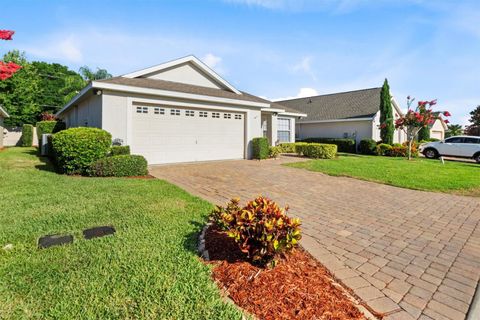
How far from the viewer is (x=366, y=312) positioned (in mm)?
2338

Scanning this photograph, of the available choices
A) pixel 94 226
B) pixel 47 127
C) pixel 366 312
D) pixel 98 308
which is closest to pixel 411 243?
pixel 366 312

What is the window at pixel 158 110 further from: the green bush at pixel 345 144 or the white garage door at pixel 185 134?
the green bush at pixel 345 144

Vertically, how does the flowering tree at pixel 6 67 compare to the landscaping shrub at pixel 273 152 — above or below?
above

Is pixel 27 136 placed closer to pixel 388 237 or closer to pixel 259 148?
pixel 259 148

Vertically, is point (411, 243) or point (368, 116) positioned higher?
point (368, 116)

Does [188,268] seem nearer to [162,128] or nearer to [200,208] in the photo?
[200,208]

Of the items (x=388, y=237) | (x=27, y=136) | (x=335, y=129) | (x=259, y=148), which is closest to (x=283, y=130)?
(x=259, y=148)

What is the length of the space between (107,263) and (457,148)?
73.8 feet

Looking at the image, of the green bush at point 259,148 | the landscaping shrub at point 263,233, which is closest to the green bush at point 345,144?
the green bush at point 259,148

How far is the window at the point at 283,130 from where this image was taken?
777 inches

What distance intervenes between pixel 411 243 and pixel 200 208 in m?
3.69

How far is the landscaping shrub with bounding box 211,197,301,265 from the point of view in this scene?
2817 millimetres

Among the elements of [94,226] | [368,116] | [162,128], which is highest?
[368,116]

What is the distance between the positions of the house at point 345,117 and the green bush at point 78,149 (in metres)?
19.7
